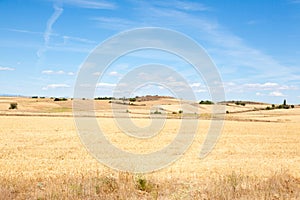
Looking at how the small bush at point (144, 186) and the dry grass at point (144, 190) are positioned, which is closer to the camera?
the dry grass at point (144, 190)

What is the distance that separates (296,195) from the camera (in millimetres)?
8227

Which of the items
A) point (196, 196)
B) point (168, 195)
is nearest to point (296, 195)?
point (196, 196)

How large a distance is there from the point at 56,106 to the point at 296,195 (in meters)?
107

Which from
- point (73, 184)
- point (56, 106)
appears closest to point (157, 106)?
point (56, 106)

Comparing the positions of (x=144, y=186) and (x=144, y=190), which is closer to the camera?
(x=144, y=190)

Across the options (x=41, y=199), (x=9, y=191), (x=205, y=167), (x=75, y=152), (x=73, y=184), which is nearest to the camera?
(x=41, y=199)

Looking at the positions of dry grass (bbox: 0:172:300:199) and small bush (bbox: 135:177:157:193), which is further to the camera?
small bush (bbox: 135:177:157:193)

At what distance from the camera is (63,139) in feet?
108

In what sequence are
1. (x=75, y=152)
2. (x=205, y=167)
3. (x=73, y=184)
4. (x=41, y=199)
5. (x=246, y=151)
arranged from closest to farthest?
(x=41, y=199), (x=73, y=184), (x=205, y=167), (x=75, y=152), (x=246, y=151)

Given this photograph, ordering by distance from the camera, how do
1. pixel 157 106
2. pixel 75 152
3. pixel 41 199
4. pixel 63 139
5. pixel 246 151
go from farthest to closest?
1. pixel 157 106
2. pixel 63 139
3. pixel 246 151
4. pixel 75 152
5. pixel 41 199

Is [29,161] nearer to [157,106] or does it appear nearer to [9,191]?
[9,191]

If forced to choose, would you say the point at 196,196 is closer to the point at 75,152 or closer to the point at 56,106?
the point at 75,152

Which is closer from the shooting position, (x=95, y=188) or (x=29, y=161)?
(x=95, y=188)

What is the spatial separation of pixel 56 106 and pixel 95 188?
4139 inches
